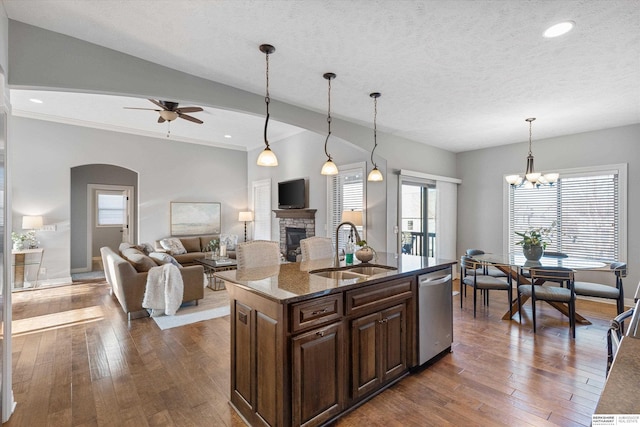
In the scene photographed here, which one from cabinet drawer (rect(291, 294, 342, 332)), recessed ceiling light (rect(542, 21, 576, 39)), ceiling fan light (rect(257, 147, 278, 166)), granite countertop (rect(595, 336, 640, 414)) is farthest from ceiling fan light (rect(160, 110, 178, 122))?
granite countertop (rect(595, 336, 640, 414))

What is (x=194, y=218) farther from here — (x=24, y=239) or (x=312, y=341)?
(x=312, y=341)

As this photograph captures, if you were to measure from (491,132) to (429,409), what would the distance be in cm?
454

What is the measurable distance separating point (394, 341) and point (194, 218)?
6.67 metres

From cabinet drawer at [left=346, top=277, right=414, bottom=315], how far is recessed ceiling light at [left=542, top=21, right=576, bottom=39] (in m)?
2.18

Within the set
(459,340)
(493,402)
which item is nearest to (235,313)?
(493,402)

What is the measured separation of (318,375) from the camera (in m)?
1.94

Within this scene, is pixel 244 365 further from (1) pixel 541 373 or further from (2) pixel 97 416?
(1) pixel 541 373

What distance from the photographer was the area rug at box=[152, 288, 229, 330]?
13.0ft

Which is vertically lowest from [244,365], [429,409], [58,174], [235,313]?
[429,409]

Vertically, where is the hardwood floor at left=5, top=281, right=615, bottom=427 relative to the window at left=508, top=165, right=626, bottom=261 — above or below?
below

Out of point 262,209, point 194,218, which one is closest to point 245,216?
point 262,209

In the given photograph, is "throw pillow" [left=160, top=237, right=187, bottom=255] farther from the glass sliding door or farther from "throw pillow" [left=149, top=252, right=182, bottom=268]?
the glass sliding door

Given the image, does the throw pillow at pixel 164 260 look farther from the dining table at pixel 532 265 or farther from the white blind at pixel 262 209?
the dining table at pixel 532 265

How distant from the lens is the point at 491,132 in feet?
16.8
